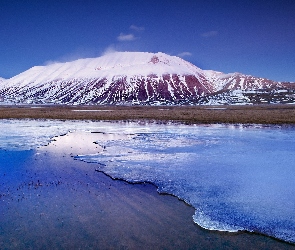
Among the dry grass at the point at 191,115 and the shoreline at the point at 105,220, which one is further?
the dry grass at the point at 191,115

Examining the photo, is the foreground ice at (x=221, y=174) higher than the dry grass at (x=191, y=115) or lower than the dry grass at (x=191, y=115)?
lower

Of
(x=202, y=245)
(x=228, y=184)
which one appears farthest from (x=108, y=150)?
(x=202, y=245)

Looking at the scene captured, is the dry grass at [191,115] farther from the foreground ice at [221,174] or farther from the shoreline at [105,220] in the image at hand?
the shoreline at [105,220]

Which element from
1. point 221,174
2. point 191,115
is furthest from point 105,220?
point 191,115

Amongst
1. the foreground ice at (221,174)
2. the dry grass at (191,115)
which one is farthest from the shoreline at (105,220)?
the dry grass at (191,115)

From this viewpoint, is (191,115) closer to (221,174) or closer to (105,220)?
(221,174)

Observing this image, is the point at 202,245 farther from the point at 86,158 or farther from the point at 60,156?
the point at 60,156

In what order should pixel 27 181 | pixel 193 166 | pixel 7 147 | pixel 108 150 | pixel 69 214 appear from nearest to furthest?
1. pixel 69 214
2. pixel 27 181
3. pixel 193 166
4. pixel 108 150
5. pixel 7 147

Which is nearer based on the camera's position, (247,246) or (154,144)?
(247,246)
